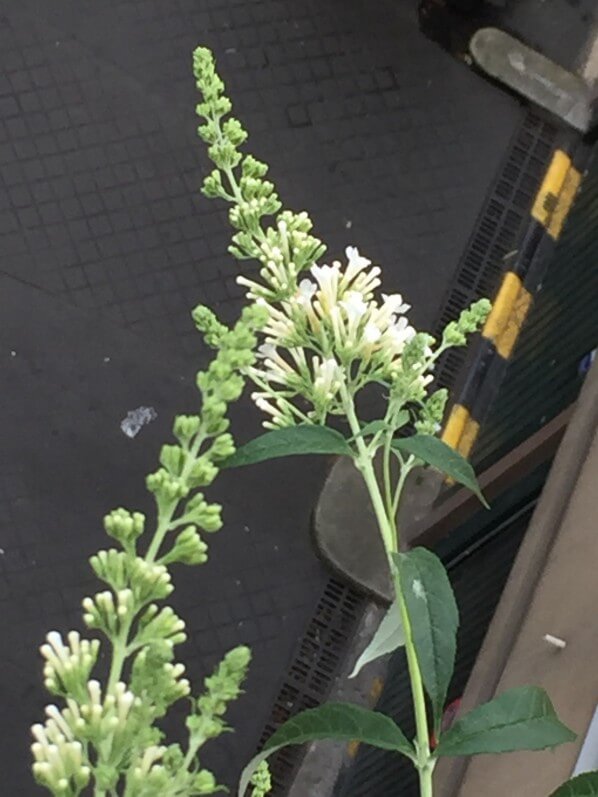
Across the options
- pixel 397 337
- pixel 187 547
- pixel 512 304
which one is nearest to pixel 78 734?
pixel 187 547

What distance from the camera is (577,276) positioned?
11.7ft

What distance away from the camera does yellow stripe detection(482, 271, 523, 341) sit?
12.3 ft

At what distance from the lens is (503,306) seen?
3750mm

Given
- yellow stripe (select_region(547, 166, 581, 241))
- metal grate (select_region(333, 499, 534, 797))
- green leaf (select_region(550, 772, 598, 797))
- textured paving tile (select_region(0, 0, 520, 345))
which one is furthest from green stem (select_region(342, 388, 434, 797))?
yellow stripe (select_region(547, 166, 581, 241))

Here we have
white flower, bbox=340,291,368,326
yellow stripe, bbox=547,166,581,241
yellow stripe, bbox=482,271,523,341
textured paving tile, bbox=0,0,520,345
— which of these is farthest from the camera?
yellow stripe, bbox=547,166,581,241

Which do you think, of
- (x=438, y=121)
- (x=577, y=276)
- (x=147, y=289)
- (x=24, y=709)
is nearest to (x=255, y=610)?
(x=24, y=709)

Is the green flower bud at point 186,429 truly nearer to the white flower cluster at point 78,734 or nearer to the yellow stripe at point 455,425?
the white flower cluster at point 78,734

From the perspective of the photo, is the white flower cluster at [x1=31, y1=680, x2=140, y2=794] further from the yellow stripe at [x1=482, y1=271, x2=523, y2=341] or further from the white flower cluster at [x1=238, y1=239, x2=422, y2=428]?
the yellow stripe at [x1=482, y1=271, x2=523, y2=341]

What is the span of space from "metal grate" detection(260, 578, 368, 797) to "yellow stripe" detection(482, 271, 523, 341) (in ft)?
3.18

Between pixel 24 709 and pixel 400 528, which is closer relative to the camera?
pixel 24 709

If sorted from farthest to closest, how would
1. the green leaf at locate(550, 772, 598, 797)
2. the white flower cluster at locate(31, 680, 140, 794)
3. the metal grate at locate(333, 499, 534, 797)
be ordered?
the metal grate at locate(333, 499, 534, 797)
the green leaf at locate(550, 772, 598, 797)
the white flower cluster at locate(31, 680, 140, 794)

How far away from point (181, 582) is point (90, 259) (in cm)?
102

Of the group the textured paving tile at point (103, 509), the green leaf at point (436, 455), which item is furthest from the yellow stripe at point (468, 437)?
the green leaf at point (436, 455)

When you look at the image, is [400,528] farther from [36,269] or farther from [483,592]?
[36,269]
